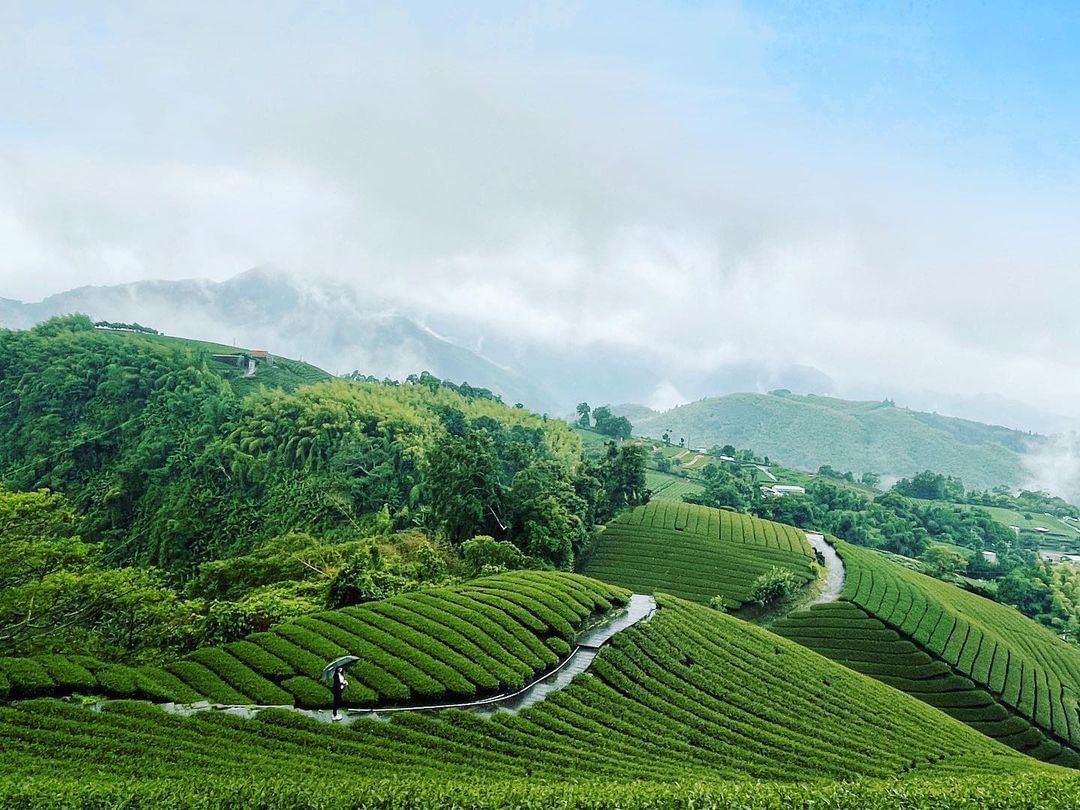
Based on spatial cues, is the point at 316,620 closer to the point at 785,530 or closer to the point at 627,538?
the point at 627,538

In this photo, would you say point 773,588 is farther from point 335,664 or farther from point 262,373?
point 262,373

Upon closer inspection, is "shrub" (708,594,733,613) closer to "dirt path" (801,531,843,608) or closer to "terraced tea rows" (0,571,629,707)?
"dirt path" (801,531,843,608)

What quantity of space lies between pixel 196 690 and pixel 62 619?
746cm

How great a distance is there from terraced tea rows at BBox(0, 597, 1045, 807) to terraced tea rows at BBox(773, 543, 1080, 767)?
773 centimetres

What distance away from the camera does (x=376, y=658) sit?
2130cm

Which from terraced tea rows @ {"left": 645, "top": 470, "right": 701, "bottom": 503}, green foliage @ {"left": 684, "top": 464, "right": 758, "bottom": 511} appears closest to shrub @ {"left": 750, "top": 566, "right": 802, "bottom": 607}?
green foliage @ {"left": 684, "top": 464, "right": 758, "bottom": 511}

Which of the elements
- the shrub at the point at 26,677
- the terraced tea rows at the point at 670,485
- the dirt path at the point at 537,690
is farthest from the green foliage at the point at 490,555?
the terraced tea rows at the point at 670,485

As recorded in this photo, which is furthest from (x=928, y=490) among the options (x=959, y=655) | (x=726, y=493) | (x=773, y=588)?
(x=959, y=655)

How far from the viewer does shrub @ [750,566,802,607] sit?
46.1 meters

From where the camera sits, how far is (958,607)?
4747 cm

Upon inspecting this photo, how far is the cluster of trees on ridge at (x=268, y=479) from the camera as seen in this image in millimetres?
36125

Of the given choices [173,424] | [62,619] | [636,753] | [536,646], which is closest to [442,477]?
[536,646]

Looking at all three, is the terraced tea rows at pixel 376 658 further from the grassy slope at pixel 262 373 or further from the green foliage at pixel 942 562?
the grassy slope at pixel 262 373

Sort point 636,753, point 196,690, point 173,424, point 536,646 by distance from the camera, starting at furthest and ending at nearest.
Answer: point 173,424 < point 536,646 < point 636,753 < point 196,690
